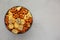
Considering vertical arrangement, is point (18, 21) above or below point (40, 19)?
above

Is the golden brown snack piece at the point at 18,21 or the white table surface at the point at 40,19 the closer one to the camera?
the golden brown snack piece at the point at 18,21

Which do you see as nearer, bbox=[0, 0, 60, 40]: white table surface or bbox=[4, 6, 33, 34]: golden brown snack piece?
bbox=[4, 6, 33, 34]: golden brown snack piece

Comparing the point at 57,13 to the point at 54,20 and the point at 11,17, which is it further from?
the point at 11,17

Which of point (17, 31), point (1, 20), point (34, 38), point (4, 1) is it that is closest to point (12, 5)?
point (4, 1)

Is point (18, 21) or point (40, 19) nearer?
point (18, 21)
